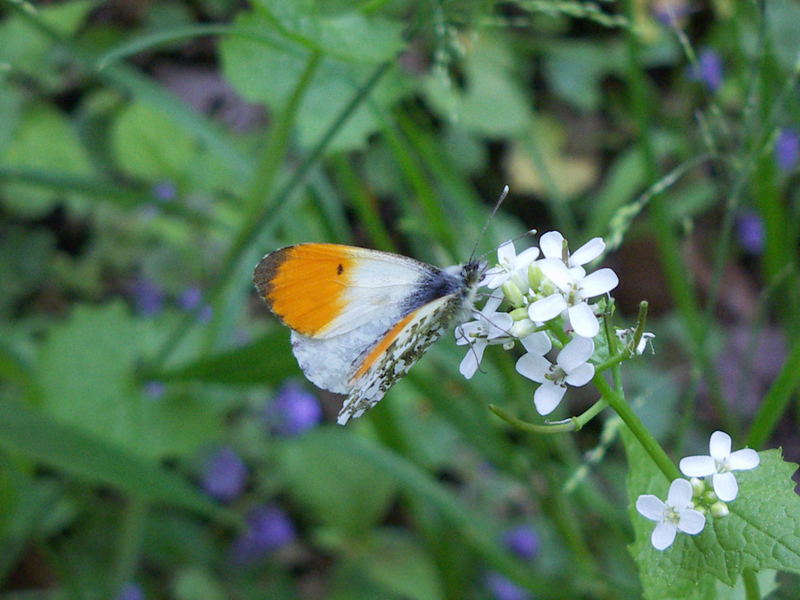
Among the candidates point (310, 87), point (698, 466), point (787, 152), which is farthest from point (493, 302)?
point (787, 152)

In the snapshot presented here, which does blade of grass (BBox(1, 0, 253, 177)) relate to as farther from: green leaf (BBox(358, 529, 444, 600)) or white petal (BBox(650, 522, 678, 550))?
white petal (BBox(650, 522, 678, 550))

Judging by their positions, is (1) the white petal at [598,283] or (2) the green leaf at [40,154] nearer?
(1) the white petal at [598,283]

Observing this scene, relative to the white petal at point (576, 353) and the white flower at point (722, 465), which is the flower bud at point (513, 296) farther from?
the white flower at point (722, 465)

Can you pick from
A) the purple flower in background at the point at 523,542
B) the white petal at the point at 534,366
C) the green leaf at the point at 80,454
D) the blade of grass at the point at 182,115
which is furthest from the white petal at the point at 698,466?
the purple flower in background at the point at 523,542

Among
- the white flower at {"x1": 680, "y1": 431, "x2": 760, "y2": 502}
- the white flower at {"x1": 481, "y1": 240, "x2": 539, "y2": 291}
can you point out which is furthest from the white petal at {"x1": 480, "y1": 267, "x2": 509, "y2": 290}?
the white flower at {"x1": 680, "y1": 431, "x2": 760, "y2": 502}

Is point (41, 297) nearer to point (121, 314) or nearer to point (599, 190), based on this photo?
point (121, 314)

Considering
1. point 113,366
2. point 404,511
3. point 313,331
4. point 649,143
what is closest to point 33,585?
point 113,366
